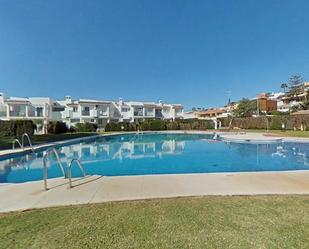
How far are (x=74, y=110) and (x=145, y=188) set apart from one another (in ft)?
145

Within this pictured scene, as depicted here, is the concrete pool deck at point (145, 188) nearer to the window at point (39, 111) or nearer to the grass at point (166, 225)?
the grass at point (166, 225)

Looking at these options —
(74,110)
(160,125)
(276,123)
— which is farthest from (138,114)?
(276,123)

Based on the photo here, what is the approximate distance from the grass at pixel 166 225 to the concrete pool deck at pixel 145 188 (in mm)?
581

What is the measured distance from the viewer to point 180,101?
213 ft

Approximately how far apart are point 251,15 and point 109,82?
2743 cm

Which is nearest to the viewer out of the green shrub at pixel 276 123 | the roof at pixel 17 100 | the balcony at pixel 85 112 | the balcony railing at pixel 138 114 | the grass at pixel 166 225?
the grass at pixel 166 225

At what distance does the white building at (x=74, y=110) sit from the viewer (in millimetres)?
42656

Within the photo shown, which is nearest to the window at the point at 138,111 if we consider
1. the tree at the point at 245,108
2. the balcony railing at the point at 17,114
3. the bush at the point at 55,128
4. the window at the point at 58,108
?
the window at the point at 58,108

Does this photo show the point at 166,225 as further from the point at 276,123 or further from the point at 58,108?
the point at 58,108

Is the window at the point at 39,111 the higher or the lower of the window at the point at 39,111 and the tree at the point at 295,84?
the lower

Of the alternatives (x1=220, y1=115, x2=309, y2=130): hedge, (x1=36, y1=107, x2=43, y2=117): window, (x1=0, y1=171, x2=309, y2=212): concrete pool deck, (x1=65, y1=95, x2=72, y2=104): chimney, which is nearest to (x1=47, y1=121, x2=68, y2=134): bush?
(x1=36, y1=107, x2=43, y2=117): window

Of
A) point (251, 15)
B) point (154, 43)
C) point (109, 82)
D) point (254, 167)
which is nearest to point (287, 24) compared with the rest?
point (251, 15)

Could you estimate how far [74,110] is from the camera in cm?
4681

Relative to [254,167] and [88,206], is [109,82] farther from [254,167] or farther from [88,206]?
[88,206]
